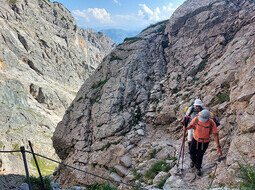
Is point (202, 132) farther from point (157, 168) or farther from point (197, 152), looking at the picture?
point (157, 168)

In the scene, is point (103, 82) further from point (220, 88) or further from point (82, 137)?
point (220, 88)

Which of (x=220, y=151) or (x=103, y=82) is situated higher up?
(x=103, y=82)

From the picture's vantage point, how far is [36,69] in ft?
217

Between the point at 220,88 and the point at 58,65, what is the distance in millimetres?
83068

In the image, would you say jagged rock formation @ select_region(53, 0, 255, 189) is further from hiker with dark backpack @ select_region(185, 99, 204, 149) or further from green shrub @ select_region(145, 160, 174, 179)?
hiker with dark backpack @ select_region(185, 99, 204, 149)

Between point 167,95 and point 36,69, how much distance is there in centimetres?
6876

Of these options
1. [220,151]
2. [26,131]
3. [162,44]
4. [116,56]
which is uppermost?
[162,44]

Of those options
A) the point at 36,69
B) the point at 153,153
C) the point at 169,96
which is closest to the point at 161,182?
the point at 153,153

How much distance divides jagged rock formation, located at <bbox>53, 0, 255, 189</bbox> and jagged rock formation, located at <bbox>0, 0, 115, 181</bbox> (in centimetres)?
1797

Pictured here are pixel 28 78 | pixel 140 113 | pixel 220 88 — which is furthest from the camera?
pixel 28 78

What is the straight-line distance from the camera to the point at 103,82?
15.2 metres

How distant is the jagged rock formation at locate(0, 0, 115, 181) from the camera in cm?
4450

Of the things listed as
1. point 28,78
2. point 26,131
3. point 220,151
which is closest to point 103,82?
point 220,151

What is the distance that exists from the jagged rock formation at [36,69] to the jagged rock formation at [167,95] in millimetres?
17973
